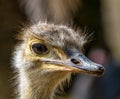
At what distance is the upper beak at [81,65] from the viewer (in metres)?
4.55

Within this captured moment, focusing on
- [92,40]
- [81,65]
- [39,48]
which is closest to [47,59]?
[39,48]

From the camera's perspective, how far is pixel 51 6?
6527mm

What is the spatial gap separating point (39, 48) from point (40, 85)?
23 cm

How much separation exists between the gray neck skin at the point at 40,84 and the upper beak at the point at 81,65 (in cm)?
11

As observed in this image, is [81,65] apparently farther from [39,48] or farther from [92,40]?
[92,40]

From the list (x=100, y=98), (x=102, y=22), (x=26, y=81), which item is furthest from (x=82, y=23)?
(x=26, y=81)

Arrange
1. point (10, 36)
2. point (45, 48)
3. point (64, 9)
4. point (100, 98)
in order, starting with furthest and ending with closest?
point (10, 36), point (100, 98), point (64, 9), point (45, 48)

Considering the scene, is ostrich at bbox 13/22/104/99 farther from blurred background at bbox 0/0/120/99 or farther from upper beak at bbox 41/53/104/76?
blurred background at bbox 0/0/120/99

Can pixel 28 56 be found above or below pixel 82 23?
below

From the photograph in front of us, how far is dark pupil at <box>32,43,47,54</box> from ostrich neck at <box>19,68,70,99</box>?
0.15m

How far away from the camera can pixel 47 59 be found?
4.94 meters

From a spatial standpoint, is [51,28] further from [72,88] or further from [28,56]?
[72,88]

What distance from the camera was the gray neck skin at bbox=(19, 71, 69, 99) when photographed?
4.96m

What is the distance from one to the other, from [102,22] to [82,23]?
0.93ft
